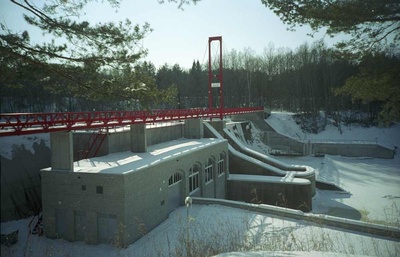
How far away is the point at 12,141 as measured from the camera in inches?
928

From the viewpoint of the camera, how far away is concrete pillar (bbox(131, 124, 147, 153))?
19.1 m

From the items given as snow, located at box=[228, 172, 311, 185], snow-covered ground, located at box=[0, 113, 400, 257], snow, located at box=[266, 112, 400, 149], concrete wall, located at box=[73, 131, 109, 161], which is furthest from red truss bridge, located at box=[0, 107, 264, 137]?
snow, located at box=[266, 112, 400, 149]

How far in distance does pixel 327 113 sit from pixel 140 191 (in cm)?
4900

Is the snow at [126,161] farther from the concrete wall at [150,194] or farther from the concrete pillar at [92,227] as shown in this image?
the concrete pillar at [92,227]

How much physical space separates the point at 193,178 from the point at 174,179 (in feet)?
9.44

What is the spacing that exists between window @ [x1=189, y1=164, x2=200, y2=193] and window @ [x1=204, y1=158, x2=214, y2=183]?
4.39 feet

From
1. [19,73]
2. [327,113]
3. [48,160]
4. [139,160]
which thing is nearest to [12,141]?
[48,160]

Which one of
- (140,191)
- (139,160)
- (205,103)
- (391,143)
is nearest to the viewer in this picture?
(140,191)

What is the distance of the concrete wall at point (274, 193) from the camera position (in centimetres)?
2209

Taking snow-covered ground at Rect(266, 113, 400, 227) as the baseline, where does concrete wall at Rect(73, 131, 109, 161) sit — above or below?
above

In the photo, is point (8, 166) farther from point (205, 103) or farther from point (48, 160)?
point (205, 103)

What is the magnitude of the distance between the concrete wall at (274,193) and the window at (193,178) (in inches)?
178

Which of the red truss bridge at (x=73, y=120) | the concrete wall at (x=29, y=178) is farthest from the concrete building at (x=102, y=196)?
the concrete wall at (x=29, y=178)

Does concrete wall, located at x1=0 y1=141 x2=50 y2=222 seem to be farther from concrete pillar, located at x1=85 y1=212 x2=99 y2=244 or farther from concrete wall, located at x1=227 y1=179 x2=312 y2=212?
concrete wall, located at x1=227 y1=179 x2=312 y2=212
